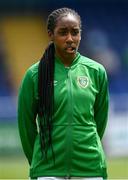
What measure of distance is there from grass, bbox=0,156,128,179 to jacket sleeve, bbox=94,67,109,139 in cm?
617

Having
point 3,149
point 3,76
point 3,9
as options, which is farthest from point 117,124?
point 3,9

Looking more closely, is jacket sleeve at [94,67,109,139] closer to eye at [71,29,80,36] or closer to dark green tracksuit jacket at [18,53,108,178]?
dark green tracksuit jacket at [18,53,108,178]

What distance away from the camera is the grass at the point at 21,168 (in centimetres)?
1220

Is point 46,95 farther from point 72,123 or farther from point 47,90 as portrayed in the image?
point 72,123

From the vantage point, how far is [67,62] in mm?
5312

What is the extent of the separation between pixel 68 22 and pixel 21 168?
8.43 metres

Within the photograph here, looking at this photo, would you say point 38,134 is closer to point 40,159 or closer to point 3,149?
point 40,159

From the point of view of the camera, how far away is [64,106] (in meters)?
5.16

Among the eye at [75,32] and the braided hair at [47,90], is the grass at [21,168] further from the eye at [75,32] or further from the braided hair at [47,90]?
the eye at [75,32]

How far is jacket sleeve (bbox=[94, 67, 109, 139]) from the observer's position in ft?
17.8

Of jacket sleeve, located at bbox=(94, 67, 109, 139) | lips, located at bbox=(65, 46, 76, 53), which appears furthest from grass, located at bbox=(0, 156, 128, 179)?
lips, located at bbox=(65, 46, 76, 53)

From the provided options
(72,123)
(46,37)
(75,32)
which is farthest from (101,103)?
(46,37)

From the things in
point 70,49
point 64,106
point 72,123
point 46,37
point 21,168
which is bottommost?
point 21,168

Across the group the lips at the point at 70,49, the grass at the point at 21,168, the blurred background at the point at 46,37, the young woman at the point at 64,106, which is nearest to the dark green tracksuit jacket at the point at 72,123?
the young woman at the point at 64,106
